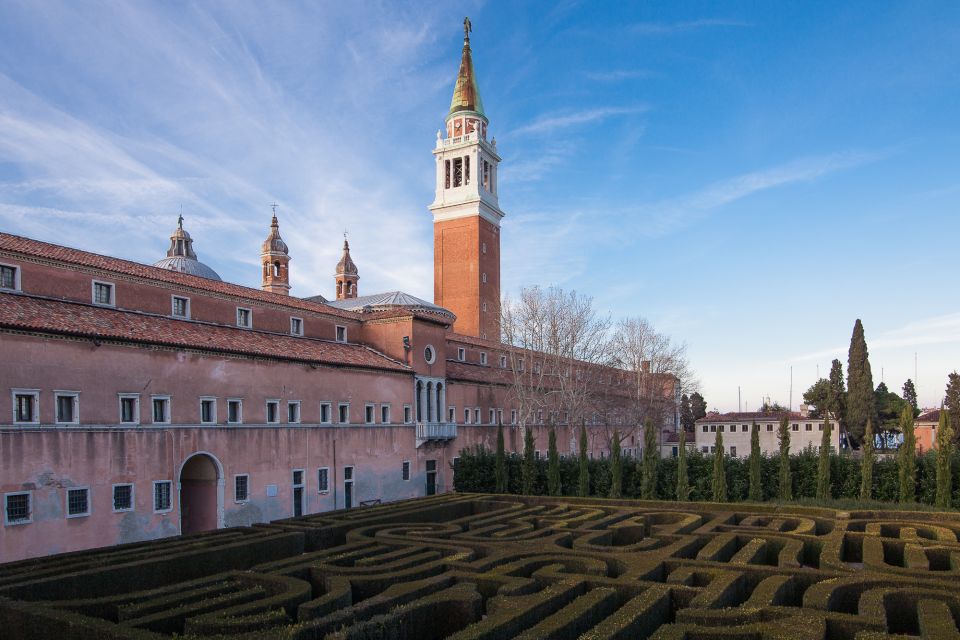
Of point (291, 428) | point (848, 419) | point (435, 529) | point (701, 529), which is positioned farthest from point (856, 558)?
point (848, 419)

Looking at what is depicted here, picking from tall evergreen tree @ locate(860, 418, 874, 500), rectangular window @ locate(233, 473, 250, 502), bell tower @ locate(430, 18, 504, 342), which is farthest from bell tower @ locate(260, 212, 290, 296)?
tall evergreen tree @ locate(860, 418, 874, 500)

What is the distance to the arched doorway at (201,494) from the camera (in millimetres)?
27938

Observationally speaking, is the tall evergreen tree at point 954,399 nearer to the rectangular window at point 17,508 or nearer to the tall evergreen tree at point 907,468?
the tall evergreen tree at point 907,468

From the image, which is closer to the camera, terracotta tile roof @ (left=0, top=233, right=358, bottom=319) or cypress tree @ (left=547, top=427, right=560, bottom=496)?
terracotta tile roof @ (left=0, top=233, right=358, bottom=319)

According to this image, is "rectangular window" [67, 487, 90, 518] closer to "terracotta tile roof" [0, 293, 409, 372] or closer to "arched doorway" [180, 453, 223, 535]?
"arched doorway" [180, 453, 223, 535]

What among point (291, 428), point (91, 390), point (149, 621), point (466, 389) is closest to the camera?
point (149, 621)

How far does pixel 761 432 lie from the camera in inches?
2783

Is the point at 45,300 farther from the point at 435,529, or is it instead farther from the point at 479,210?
the point at 479,210

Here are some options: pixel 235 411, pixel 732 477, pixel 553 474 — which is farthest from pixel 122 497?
pixel 732 477

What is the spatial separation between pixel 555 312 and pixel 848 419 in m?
31.1

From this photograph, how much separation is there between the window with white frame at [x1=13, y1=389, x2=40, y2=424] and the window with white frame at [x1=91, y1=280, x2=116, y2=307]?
256 inches

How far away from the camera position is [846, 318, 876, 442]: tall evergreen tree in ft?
198

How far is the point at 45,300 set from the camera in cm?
2547

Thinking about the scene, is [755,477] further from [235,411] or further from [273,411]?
[235,411]
